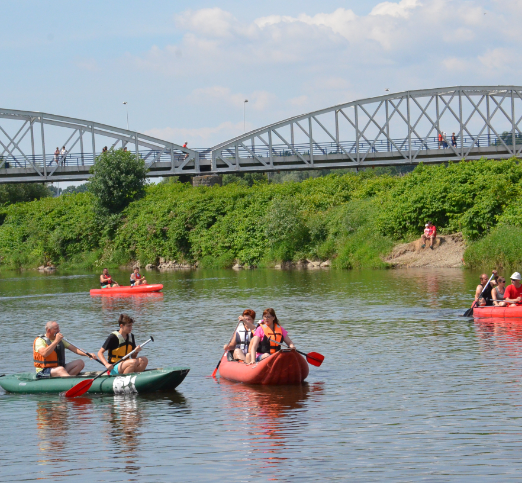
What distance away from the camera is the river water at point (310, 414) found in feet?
33.4

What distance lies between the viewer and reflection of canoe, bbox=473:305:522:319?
75.3 feet

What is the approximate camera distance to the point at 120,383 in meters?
14.9

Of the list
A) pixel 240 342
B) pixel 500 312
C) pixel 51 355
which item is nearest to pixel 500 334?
pixel 500 312

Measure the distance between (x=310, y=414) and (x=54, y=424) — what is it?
161 inches

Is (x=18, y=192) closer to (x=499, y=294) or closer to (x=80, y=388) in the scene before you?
(x=499, y=294)

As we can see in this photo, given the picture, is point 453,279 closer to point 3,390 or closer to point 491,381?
point 491,381

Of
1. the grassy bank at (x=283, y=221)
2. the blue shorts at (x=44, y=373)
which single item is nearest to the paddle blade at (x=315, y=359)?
the blue shorts at (x=44, y=373)

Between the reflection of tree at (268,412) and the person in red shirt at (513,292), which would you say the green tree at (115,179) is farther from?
the reflection of tree at (268,412)

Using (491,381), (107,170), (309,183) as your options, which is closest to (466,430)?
(491,381)

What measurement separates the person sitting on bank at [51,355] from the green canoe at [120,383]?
9.9 inches

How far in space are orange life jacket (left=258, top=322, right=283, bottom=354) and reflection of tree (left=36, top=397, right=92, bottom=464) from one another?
339 centimetres

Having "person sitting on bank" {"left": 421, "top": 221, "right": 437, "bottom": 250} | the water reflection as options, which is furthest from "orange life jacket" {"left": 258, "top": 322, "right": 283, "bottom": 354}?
"person sitting on bank" {"left": 421, "top": 221, "right": 437, "bottom": 250}

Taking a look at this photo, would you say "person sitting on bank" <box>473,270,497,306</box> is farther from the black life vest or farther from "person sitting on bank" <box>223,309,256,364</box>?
the black life vest

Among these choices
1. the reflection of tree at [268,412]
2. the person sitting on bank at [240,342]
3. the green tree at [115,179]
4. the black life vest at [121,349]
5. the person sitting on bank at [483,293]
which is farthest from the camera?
the green tree at [115,179]
